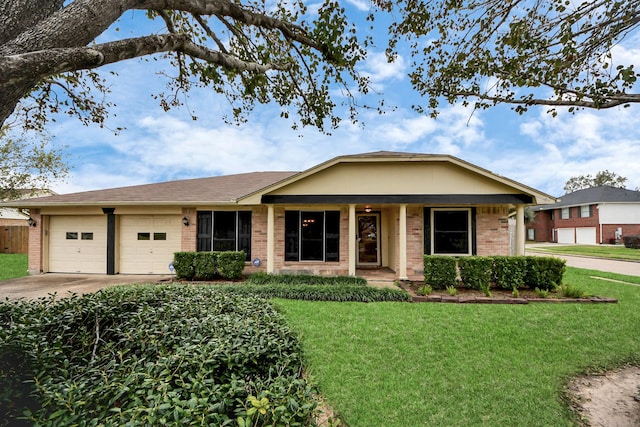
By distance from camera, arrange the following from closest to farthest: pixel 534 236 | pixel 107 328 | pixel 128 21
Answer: pixel 107 328
pixel 128 21
pixel 534 236

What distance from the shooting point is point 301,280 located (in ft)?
30.1

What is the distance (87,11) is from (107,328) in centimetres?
308

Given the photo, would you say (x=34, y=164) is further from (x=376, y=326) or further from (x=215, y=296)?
(x=376, y=326)

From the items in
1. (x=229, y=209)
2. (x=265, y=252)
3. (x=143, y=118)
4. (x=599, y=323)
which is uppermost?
(x=143, y=118)

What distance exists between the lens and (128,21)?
546cm

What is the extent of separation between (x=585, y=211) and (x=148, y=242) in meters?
41.5

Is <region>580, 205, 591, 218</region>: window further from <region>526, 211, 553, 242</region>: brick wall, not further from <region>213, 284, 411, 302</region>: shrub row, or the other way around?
<region>213, 284, 411, 302</region>: shrub row

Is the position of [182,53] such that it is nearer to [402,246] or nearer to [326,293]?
[326,293]

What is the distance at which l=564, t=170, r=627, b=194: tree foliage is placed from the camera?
4934 centimetres

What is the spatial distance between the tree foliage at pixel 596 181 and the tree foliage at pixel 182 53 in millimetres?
64575

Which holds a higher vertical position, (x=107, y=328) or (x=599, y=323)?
(x=107, y=328)

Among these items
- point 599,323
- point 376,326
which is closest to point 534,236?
point 599,323

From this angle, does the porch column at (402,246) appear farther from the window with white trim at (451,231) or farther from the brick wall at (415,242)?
the window with white trim at (451,231)

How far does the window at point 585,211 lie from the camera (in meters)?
31.5
